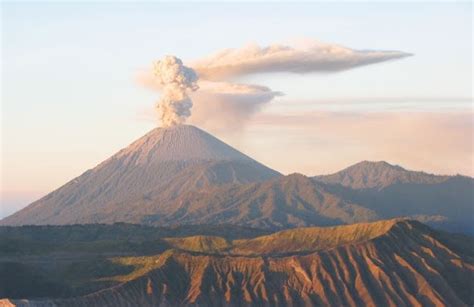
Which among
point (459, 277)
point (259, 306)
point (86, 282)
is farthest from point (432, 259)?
point (86, 282)

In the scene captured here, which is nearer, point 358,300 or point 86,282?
point 358,300

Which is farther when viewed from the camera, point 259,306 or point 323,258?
point 323,258

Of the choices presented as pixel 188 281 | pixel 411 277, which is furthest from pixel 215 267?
pixel 411 277

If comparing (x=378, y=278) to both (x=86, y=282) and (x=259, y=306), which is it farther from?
(x=86, y=282)

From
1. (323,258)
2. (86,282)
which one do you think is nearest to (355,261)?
(323,258)

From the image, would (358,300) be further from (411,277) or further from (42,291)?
(42,291)

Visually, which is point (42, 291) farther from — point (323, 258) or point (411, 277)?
point (411, 277)

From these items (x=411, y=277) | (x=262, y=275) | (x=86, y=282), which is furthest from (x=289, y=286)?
(x=86, y=282)

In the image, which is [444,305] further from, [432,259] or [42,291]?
[42,291]
